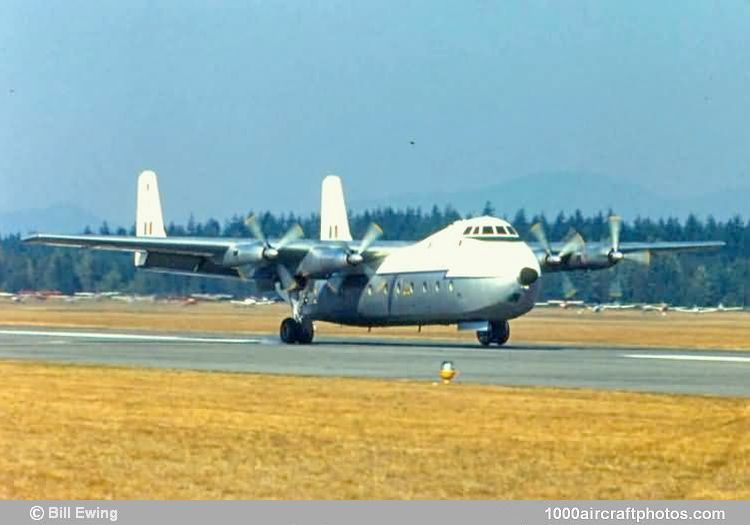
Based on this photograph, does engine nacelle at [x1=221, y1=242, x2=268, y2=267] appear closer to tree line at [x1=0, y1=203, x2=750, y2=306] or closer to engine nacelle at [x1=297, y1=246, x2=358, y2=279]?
engine nacelle at [x1=297, y1=246, x2=358, y2=279]

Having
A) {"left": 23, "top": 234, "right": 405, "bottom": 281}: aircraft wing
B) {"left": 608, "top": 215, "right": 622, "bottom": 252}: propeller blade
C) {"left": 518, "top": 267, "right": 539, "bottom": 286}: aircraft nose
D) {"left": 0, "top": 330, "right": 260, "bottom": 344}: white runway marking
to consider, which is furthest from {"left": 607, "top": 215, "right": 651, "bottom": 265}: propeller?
{"left": 0, "top": 330, "right": 260, "bottom": 344}: white runway marking

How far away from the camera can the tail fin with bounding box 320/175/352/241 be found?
58862mm

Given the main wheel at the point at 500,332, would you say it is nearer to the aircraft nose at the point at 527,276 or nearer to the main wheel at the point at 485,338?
the main wheel at the point at 485,338

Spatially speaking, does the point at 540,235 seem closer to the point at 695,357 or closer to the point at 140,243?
the point at 695,357

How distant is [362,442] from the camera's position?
20.9 m

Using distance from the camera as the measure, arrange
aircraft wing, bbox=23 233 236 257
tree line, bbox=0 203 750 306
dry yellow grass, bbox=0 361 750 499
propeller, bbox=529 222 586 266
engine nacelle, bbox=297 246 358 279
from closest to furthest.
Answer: dry yellow grass, bbox=0 361 750 499, engine nacelle, bbox=297 246 358 279, aircraft wing, bbox=23 233 236 257, propeller, bbox=529 222 586 266, tree line, bbox=0 203 750 306

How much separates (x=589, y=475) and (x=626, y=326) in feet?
178

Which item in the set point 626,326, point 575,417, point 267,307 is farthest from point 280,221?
point 575,417

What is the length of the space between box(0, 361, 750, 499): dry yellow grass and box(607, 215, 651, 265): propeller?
20.9 metres

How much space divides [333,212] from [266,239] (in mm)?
8988

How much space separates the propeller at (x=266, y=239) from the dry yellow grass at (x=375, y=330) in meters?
9.88

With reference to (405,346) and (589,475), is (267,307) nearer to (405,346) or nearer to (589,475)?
(405,346)

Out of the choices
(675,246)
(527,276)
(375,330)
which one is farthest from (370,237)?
(375,330)

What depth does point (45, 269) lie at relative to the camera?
122500mm
